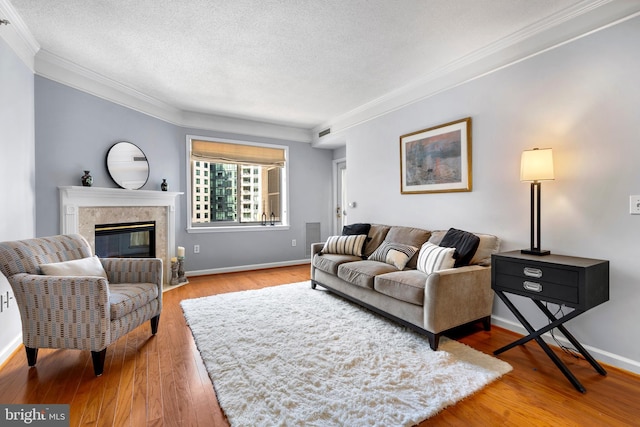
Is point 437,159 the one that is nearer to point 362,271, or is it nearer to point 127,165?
point 362,271

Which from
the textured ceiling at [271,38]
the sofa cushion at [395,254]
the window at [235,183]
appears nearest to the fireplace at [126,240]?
the window at [235,183]

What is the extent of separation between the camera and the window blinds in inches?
189

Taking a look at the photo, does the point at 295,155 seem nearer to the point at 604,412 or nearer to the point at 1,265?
the point at 1,265

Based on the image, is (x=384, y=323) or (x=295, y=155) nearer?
(x=384, y=323)

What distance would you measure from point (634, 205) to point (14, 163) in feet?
14.9

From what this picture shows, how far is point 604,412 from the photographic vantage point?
1.61 meters

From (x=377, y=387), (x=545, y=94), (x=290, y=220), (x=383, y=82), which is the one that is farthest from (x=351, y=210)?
(x=377, y=387)

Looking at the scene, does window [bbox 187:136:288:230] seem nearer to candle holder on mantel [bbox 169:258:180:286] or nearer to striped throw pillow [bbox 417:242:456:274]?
candle holder on mantel [bbox 169:258:180:286]

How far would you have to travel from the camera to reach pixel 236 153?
16.7 feet

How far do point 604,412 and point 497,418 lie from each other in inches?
23.5

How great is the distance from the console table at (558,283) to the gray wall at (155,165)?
3.89 m

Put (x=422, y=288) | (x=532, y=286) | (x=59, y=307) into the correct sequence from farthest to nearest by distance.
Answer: (x=422, y=288) → (x=532, y=286) → (x=59, y=307)

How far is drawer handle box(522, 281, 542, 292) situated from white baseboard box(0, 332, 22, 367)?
3.65m

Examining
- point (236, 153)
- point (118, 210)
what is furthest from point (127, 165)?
point (236, 153)
